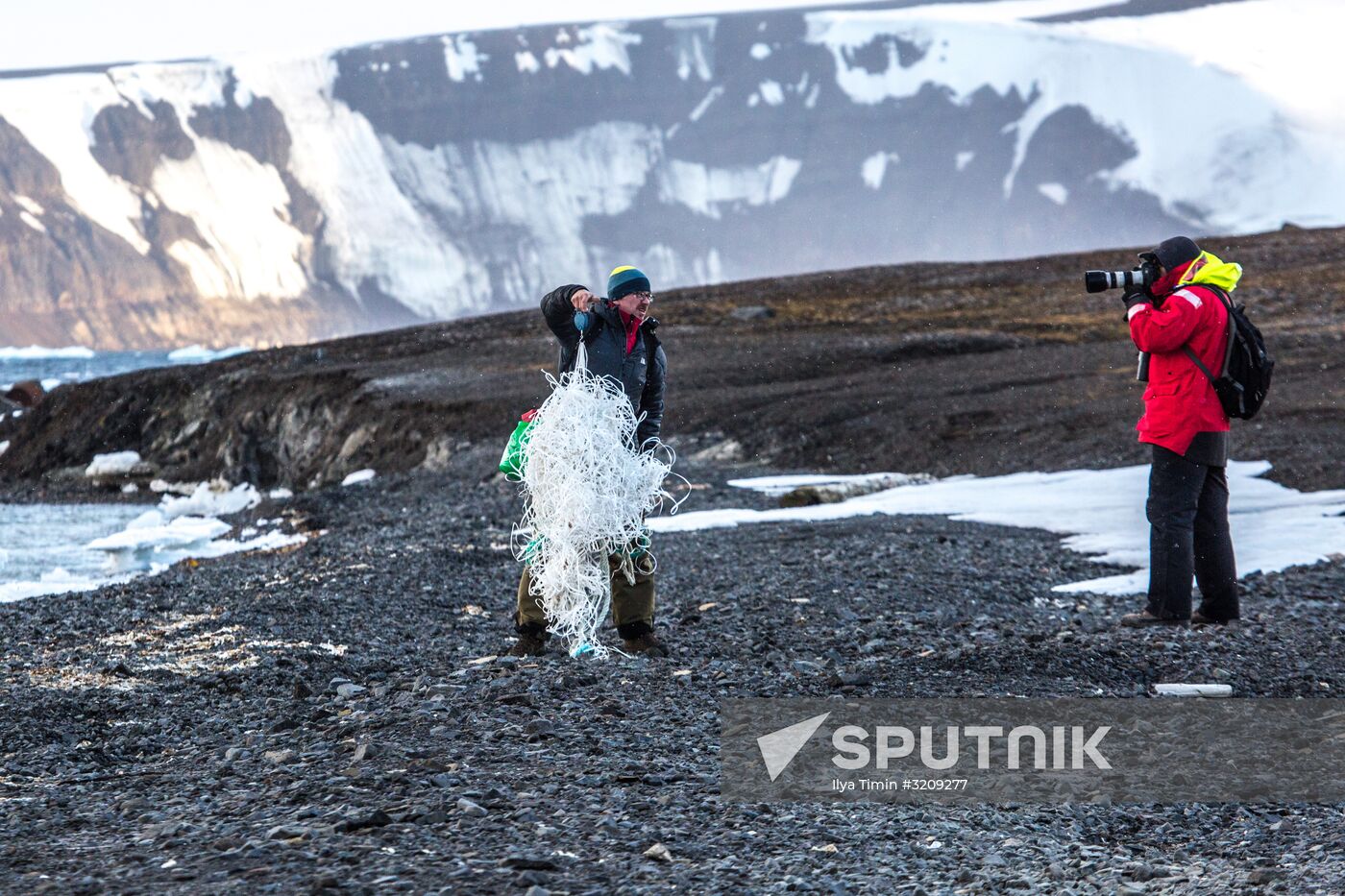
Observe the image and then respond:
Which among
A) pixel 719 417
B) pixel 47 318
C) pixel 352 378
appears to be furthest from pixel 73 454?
pixel 47 318

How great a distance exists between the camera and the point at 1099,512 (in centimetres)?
1365

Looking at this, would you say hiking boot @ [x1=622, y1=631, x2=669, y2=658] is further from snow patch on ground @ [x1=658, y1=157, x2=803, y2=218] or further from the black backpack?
snow patch on ground @ [x1=658, y1=157, x2=803, y2=218]

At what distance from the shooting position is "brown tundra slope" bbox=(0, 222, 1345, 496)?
65.1 ft

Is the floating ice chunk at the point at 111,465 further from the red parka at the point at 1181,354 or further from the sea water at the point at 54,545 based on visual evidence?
the red parka at the point at 1181,354

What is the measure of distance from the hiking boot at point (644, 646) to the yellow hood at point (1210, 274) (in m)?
3.69

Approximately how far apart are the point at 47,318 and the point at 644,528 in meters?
192

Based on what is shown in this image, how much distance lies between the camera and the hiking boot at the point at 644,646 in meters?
7.08

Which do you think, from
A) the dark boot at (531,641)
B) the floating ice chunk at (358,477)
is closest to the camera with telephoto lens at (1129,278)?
the dark boot at (531,641)

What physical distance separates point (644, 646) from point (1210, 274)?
3.95 m

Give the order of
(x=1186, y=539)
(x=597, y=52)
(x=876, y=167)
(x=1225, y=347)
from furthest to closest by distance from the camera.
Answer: (x=876, y=167) → (x=597, y=52) → (x=1186, y=539) → (x=1225, y=347)

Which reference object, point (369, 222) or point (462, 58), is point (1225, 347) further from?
point (462, 58)

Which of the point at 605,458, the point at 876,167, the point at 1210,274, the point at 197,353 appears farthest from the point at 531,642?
the point at 876,167

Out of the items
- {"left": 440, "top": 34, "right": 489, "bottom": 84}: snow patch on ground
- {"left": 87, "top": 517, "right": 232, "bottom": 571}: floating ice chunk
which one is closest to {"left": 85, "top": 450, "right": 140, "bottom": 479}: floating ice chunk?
{"left": 87, "top": 517, "right": 232, "bottom": 571}: floating ice chunk

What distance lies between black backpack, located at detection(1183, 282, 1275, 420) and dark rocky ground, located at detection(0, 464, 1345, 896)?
4.49 ft
